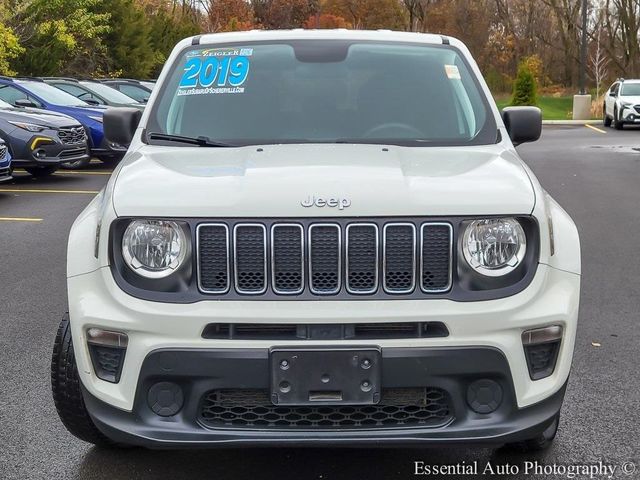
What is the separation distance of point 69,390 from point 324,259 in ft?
3.96

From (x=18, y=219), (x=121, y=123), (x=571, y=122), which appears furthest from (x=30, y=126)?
(x=571, y=122)

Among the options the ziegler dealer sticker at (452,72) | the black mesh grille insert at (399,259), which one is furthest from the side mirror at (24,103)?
the black mesh grille insert at (399,259)

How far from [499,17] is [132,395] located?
65.4m

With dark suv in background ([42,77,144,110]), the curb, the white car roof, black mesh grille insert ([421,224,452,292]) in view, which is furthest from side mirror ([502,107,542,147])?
the curb

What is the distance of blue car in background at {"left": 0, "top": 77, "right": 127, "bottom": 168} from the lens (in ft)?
54.1

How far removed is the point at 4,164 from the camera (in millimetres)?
12500

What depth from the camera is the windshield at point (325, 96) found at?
443 centimetres

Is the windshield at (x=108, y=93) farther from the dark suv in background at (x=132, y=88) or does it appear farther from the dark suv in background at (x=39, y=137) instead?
the dark suv in background at (x=39, y=137)

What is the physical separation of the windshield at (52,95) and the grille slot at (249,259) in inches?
573

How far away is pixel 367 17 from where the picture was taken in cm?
7388

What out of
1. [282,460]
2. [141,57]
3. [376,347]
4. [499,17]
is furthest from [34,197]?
[499,17]

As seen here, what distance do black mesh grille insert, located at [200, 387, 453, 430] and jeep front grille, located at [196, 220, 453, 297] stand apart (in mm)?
362

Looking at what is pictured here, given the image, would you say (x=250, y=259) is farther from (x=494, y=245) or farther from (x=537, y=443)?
(x=537, y=443)

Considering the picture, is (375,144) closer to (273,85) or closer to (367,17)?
(273,85)
